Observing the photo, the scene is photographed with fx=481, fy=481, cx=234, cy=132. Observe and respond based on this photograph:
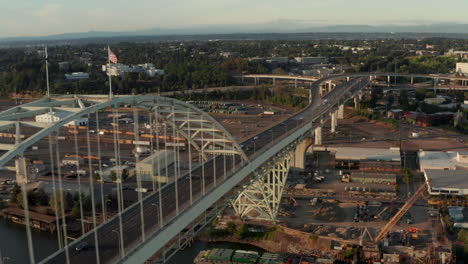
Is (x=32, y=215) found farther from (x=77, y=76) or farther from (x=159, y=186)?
(x=77, y=76)

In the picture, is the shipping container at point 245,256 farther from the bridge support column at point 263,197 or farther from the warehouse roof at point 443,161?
the warehouse roof at point 443,161

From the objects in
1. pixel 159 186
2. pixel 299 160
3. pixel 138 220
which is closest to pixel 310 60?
pixel 299 160

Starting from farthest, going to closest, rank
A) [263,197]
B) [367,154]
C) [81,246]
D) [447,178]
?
[367,154] < [447,178] < [263,197] < [81,246]

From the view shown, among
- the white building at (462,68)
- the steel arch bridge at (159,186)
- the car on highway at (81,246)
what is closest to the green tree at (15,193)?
the steel arch bridge at (159,186)

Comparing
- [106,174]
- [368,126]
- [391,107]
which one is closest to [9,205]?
[106,174]

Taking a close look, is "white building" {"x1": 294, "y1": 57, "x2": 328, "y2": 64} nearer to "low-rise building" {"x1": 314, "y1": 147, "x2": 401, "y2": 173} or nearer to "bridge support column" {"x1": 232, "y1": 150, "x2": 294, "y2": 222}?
"low-rise building" {"x1": 314, "y1": 147, "x2": 401, "y2": 173}

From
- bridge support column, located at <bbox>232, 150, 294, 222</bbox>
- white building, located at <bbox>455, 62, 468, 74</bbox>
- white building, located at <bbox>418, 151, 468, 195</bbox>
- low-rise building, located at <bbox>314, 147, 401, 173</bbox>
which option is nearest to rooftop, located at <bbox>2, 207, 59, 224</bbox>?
bridge support column, located at <bbox>232, 150, 294, 222</bbox>
